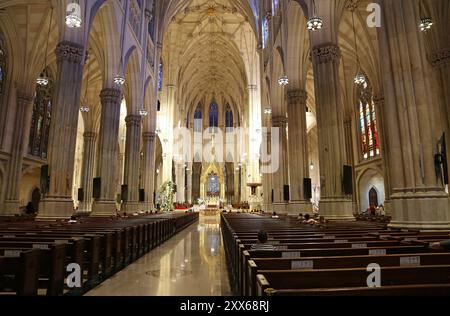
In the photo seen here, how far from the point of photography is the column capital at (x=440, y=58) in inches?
508

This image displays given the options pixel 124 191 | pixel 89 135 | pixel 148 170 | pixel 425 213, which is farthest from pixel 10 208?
pixel 425 213

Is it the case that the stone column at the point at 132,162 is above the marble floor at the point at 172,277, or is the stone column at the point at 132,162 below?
above

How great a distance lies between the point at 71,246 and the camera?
14.4ft

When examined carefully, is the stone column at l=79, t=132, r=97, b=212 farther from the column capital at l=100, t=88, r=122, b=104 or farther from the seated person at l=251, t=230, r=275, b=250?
the seated person at l=251, t=230, r=275, b=250

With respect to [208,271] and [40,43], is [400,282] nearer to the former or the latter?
[208,271]

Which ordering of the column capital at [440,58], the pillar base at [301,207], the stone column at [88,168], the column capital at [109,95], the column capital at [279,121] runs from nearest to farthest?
the column capital at [440,58]
the pillar base at [301,207]
the column capital at [109,95]
the column capital at [279,121]
the stone column at [88,168]

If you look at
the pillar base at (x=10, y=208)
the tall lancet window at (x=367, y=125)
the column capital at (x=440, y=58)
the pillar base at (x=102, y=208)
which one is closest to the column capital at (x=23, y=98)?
the pillar base at (x=10, y=208)

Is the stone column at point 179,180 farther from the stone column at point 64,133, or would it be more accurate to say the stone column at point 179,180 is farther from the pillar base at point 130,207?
the stone column at point 64,133

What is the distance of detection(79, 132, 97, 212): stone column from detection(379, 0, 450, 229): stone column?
24073mm

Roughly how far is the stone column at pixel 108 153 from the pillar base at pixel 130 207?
14.4ft

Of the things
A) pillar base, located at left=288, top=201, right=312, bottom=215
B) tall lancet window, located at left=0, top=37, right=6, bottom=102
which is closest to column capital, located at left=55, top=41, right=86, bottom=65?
tall lancet window, located at left=0, top=37, right=6, bottom=102

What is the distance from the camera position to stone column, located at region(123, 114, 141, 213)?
66.0ft

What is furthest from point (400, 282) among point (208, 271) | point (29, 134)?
point (29, 134)
